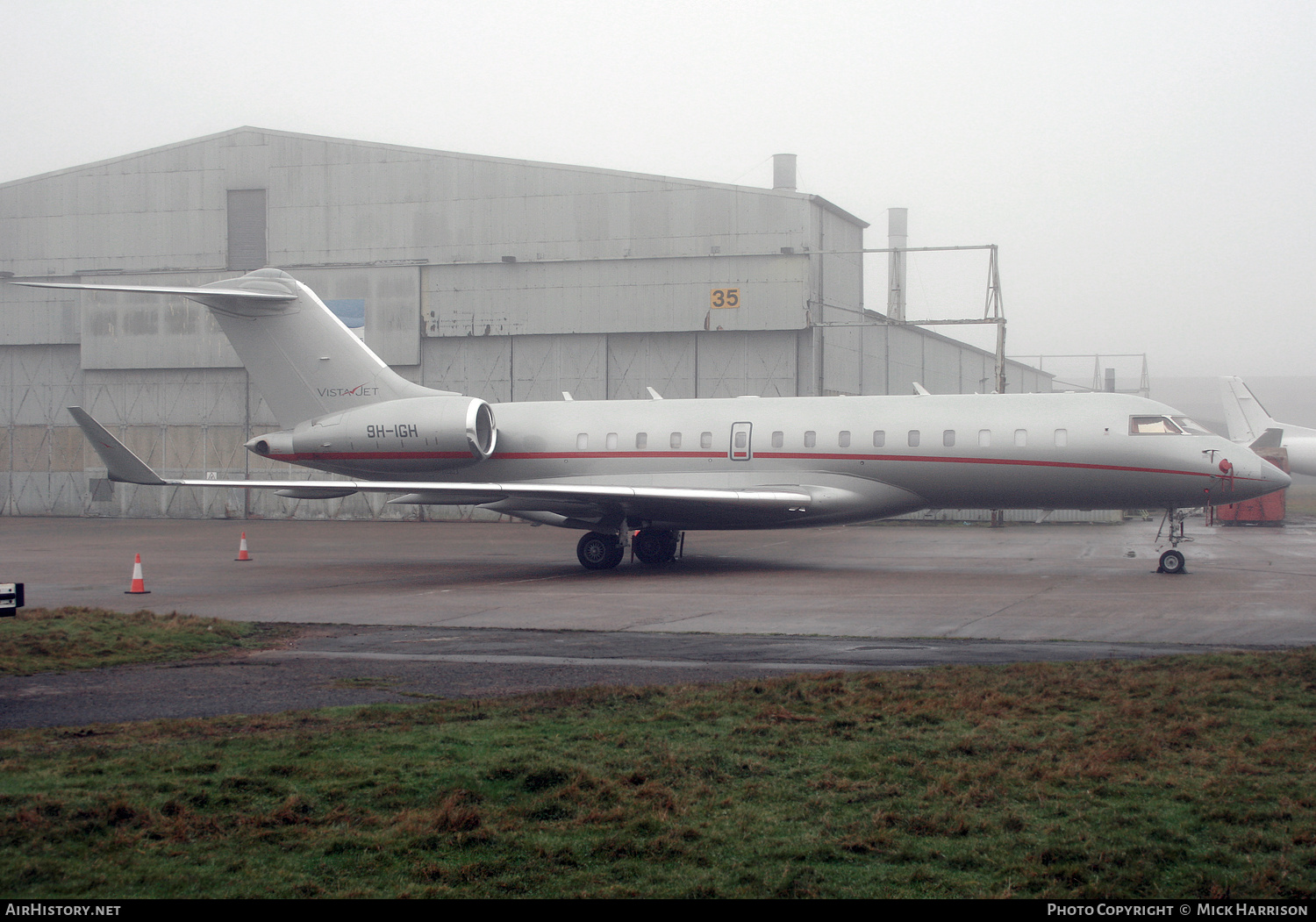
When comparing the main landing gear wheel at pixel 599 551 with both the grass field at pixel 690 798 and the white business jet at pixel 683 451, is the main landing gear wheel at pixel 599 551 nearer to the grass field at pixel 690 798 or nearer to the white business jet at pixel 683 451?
the white business jet at pixel 683 451

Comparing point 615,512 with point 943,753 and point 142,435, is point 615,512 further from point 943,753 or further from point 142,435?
point 142,435

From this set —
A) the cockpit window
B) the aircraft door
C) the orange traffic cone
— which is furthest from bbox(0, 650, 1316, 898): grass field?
the aircraft door

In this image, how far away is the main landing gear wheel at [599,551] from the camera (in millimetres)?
19984

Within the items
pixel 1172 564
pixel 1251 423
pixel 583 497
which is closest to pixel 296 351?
pixel 583 497

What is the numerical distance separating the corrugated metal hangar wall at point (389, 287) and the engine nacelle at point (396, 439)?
14991 mm

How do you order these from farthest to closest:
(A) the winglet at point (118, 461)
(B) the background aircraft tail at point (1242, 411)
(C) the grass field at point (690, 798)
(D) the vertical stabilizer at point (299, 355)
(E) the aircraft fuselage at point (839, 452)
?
(B) the background aircraft tail at point (1242, 411)
(D) the vertical stabilizer at point (299, 355)
(E) the aircraft fuselage at point (839, 452)
(A) the winglet at point (118, 461)
(C) the grass field at point (690, 798)

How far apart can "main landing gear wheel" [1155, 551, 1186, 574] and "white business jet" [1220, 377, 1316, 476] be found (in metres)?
25.3

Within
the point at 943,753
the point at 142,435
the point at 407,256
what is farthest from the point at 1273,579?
the point at 142,435

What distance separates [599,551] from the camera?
20.0m

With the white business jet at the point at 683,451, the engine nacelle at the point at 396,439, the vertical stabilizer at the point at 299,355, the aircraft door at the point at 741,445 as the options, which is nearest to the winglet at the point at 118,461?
the white business jet at the point at 683,451

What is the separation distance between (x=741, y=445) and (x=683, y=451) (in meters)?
1.13

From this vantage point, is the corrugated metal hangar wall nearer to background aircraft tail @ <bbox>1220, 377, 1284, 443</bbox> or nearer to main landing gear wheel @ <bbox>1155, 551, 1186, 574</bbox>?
background aircraft tail @ <bbox>1220, 377, 1284, 443</bbox>

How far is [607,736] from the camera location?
6.66 m

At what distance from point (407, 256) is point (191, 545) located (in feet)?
46.8
